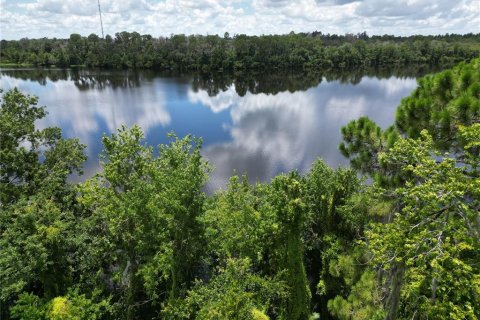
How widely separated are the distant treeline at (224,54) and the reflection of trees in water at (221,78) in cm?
682

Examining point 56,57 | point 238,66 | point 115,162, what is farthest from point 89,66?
point 115,162

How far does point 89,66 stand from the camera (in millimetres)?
132500

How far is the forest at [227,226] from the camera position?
1043cm

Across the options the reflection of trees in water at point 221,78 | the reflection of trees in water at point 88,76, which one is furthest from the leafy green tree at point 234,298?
the reflection of trees in water at point 88,76

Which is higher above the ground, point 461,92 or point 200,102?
point 461,92

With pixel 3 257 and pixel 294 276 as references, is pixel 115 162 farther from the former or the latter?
pixel 294 276

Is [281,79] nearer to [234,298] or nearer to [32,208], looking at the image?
[32,208]

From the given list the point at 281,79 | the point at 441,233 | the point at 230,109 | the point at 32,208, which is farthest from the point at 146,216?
the point at 281,79

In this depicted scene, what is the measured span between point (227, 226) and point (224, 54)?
107 m

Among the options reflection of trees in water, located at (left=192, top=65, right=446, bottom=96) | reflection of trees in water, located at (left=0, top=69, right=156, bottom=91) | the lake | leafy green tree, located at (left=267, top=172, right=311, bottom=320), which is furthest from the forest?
reflection of trees in water, located at (left=0, top=69, right=156, bottom=91)

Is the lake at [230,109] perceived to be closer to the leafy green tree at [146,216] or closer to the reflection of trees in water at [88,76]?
the reflection of trees in water at [88,76]

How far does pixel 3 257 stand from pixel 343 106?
6371 cm

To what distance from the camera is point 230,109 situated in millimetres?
68062

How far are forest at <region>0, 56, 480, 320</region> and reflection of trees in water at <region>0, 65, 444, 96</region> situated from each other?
65.3m
